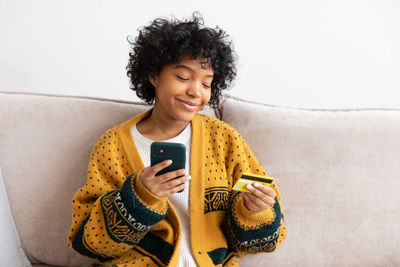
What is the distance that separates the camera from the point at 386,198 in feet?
3.61

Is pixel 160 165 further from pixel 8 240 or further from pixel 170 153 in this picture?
pixel 8 240

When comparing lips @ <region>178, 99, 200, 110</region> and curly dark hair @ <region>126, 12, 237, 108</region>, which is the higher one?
curly dark hair @ <region>126, 12, 237, 108</region>

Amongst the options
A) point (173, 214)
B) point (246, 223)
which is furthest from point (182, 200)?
point (246, 223)

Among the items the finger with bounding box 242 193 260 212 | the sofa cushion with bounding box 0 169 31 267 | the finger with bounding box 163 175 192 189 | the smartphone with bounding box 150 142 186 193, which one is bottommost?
the sofa cushion with bounding box 0 169 31 267

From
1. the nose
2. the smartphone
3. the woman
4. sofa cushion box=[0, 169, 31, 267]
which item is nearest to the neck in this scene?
the woman

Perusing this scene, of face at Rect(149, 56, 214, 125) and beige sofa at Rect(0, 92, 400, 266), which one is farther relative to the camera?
beige sofa at Rect(0, 92, 400, 266)

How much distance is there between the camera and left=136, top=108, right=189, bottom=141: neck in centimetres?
104

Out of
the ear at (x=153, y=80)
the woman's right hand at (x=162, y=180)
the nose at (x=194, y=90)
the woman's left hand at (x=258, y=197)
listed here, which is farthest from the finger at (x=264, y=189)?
the ear at (x=153, y=80)

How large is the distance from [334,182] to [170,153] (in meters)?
0.60

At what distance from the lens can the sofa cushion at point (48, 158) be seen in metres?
1.17

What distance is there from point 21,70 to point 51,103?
509 millimetres

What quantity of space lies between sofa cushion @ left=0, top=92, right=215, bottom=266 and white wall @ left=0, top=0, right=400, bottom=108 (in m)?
0.37

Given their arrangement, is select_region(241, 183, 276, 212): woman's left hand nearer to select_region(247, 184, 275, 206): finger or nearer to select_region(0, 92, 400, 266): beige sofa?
select_region(247, 184, 275, 206): finger

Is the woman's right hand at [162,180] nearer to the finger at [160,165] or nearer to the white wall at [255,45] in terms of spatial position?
the finger at [160,165]
